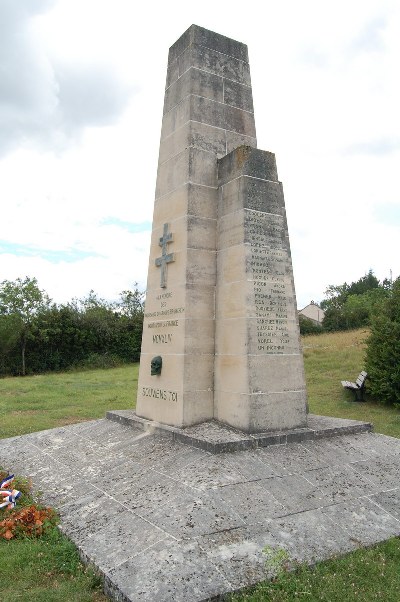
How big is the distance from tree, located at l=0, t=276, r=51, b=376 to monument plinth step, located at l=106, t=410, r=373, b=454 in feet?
65.0

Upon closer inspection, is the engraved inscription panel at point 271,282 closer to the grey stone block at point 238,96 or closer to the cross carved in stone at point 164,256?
the cross carved in stone at point 164,256

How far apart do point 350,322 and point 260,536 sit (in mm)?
33242

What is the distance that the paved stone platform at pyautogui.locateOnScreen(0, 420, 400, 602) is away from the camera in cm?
368

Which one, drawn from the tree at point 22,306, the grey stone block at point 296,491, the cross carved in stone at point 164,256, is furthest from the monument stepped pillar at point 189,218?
the tree at point 22,306

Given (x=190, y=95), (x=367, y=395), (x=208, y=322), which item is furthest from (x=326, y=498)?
(x=367, y=395)

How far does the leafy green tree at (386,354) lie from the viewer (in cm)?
1216

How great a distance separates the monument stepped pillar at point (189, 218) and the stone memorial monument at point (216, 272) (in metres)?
0.02

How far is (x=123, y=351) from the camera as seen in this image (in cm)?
2797

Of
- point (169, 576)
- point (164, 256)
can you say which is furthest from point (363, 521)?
point (164, 256)

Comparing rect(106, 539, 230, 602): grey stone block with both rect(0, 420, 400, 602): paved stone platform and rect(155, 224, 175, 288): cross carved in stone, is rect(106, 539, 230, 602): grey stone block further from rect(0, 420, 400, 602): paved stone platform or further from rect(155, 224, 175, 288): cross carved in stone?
rect(155, 224, 175, 288): cross carved in stone

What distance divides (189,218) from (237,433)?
3.06 metres

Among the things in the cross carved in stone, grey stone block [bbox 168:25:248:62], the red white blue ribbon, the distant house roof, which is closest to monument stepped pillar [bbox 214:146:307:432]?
the cross carved in stone

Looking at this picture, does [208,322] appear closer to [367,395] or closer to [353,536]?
[353,536]

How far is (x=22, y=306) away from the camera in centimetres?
2658
